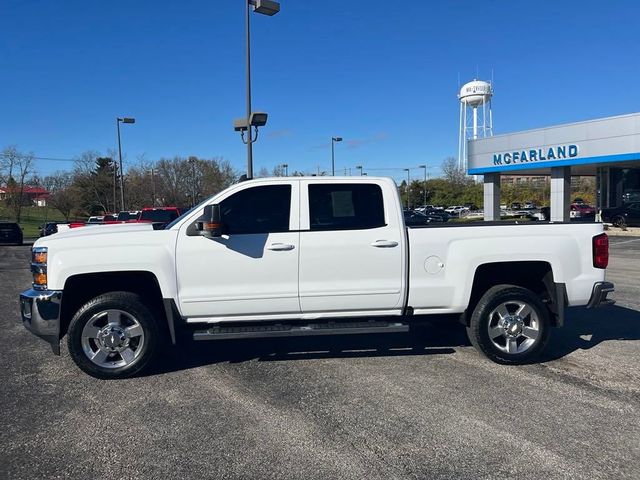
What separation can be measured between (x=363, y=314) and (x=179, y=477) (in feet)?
8.65

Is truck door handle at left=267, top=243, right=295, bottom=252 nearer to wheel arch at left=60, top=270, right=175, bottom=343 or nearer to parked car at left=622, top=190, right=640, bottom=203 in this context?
wheel arch at left=60, top=270, right=175, bottom=343

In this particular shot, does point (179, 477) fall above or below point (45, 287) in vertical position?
below

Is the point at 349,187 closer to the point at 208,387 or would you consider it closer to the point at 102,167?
the point at 208,387

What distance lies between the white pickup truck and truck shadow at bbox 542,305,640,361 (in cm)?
65

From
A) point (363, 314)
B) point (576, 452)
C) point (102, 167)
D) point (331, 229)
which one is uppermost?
point (102, 167)

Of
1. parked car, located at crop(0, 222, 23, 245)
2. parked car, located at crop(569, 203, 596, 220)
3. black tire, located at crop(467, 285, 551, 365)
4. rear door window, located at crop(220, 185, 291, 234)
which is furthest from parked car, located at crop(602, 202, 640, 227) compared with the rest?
parked car, located at crop(0, 222, 23, 245)

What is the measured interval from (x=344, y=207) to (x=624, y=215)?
97.8ft

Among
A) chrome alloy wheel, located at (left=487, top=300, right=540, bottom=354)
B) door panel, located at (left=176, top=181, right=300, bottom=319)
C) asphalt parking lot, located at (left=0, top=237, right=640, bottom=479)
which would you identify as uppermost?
door panel, located at (left=176, top=181, right=300, bottom=319)

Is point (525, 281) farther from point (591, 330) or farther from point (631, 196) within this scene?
point (631, 196)

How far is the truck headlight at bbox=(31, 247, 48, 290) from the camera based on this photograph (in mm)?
5277

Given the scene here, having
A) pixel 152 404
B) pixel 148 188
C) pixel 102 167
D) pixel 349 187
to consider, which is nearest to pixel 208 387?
pixel 152 404

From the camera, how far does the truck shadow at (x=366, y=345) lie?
19.7 feet

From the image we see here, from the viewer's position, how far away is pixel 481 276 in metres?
5.90

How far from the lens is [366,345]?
644cm
